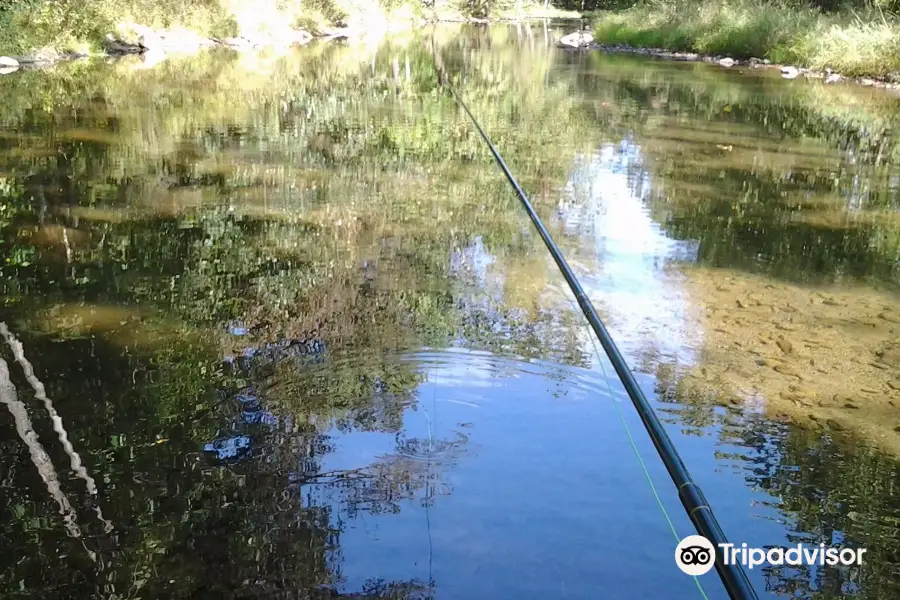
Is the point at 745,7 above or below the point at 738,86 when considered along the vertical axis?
above

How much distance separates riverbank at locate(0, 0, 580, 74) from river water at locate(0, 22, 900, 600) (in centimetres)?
1071

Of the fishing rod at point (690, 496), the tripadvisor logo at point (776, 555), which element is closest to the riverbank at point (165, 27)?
the fishing rod at point (690, 496)

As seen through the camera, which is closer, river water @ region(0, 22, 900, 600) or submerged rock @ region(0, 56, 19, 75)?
river water @ region(0, 22, 900, 600)

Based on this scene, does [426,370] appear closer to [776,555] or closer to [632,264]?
[776,555]

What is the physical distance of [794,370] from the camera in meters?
4.53

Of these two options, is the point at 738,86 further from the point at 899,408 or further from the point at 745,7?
the point at 899,408

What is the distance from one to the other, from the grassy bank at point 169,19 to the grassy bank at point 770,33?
477 inches

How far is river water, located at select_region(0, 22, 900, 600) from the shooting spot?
306 cm

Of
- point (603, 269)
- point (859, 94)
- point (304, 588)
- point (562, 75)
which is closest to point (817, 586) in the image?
point (304, 588)

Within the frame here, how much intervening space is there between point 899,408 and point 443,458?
94.1 inches

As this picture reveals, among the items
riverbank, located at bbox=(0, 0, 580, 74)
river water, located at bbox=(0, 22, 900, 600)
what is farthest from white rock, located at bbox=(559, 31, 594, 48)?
river water, located at bbox=(0, 22, 900, 600)

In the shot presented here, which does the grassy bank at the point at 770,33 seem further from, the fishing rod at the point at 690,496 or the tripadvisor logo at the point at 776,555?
the fishing rod at the point at 690,496

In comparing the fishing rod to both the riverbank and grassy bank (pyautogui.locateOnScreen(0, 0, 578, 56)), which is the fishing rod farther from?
grassy bank (pyautogui.locateOnScreen(0, 0, 578, 56))

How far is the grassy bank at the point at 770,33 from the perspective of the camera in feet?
59.3
